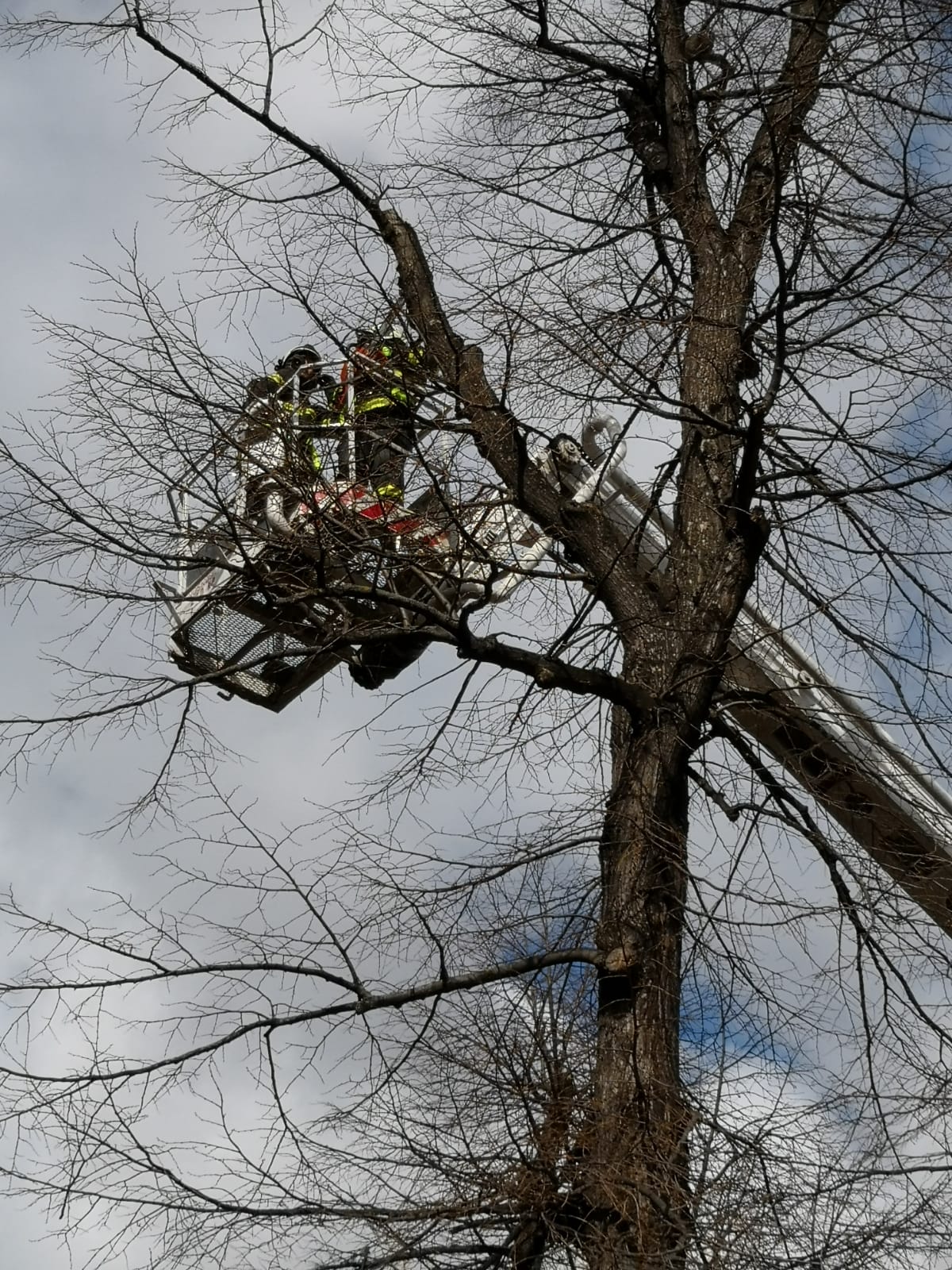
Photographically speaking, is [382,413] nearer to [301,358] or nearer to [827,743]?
[301,358]

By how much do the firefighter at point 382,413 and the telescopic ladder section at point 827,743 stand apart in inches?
28.6

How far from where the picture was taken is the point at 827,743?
656 cm

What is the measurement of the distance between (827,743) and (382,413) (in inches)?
78.6

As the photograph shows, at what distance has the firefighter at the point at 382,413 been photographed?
19.5 feet

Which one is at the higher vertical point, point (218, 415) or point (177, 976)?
point (218, 415)

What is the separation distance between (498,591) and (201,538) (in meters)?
1.43

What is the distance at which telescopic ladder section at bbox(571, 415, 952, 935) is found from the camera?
6.00 m

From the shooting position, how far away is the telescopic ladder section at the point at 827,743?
6.00 meters

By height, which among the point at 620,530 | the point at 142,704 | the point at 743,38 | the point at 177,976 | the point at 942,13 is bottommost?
the point at 177,976

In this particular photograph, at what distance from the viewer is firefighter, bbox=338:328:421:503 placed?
5.96 meters

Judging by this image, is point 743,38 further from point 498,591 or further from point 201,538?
point 201,538

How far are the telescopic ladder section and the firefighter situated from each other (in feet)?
2.39

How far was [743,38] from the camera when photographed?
24.3 feet

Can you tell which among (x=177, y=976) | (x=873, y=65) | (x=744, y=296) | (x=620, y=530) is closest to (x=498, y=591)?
(x=620, y=530)
